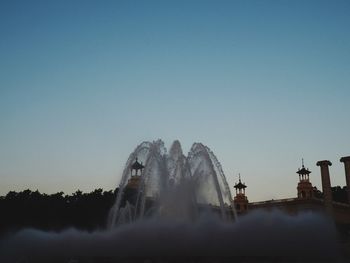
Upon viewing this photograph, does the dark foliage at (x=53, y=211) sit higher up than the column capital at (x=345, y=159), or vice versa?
the column capital at (x=345, y=159)

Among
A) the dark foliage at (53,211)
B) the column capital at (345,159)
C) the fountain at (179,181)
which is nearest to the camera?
the fountain at (179,181)

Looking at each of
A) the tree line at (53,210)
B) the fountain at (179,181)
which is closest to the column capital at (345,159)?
the fountain at (179,181)

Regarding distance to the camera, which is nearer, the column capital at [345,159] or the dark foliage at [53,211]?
the column capital at [345,159]

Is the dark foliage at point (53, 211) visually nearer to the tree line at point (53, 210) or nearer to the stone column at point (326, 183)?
the tree line at point (53, 210)

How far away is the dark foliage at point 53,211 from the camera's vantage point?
47669 mm

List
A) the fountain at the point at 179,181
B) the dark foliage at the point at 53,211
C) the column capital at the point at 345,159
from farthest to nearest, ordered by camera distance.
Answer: the dark foliage at the point at 53,211 → the column capital at the point at 345,159 → the fountain at the point at 179,181

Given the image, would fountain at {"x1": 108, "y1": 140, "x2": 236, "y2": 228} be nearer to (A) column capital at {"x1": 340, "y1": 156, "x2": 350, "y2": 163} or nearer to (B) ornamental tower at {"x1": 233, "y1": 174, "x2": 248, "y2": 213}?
(A) column capital at {"x1": 340, "y1": 156, "x2": 350, "y2": 163}

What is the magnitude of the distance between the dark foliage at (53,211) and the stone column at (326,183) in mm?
24732

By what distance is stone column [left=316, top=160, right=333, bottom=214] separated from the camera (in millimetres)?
43500

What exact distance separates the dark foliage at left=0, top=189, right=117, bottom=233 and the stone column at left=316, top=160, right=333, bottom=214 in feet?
81.1

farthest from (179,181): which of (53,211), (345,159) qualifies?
(53,211)

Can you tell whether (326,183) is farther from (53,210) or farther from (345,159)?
(53,210)

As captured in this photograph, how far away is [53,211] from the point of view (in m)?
50.4

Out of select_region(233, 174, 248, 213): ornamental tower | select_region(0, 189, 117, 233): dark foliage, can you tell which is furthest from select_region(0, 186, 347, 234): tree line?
select_region(233, 174, 248, 213): ornamental tower
